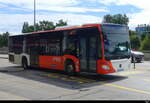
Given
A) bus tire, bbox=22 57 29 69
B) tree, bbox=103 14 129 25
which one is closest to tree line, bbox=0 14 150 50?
tree, bbox=103 14 129 25

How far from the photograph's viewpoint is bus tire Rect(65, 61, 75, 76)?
13445 mm

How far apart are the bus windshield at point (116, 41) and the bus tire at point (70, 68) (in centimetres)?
268

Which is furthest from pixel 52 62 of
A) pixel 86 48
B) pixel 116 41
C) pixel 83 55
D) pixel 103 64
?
pixel 116 41

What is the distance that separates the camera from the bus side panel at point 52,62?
47.5 ft

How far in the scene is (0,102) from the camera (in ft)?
23.0

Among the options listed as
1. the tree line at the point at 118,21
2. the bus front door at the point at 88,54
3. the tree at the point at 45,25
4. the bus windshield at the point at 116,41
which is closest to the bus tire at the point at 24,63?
the bus front door at the point at 88,54

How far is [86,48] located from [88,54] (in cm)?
39

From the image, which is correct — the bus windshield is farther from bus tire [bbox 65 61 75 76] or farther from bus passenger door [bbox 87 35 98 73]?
bus tire [bbox 65 61 75 76]

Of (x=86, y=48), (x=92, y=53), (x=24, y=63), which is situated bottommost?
(x=24, y=63)

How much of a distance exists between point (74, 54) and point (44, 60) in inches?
140

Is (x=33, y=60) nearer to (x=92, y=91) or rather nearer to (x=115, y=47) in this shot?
(x=115, y=47)

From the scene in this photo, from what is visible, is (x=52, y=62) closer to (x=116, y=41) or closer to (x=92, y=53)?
(x=92, y=53)

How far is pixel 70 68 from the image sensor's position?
1359cm

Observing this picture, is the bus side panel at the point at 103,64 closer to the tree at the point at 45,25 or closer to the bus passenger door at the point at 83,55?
the bus passenger door at the point at 83,55
